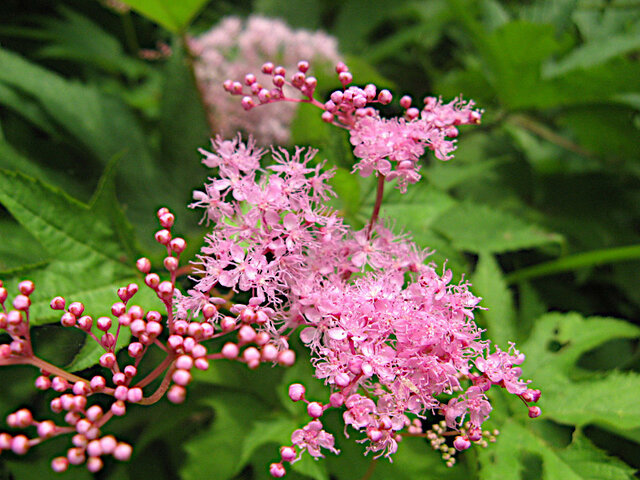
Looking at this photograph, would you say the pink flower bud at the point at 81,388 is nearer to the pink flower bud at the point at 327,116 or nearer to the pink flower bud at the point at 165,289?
the pink flower bud at the point at 165,289

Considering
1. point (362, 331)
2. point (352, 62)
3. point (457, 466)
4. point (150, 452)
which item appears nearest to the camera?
point (362, 331)

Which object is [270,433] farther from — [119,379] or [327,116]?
[327,116]

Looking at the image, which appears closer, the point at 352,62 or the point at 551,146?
the point at 352,62

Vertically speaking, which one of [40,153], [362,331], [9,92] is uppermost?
[9,92]

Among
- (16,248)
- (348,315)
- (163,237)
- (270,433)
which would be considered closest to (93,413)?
(163,237)

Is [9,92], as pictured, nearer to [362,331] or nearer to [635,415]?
[362,331]

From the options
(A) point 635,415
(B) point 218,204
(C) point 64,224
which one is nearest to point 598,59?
(A) point 635,415

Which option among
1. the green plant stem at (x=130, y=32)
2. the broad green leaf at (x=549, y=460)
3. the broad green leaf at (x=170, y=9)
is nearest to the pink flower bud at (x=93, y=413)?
the broad green leaf at (x=549, y=460)
